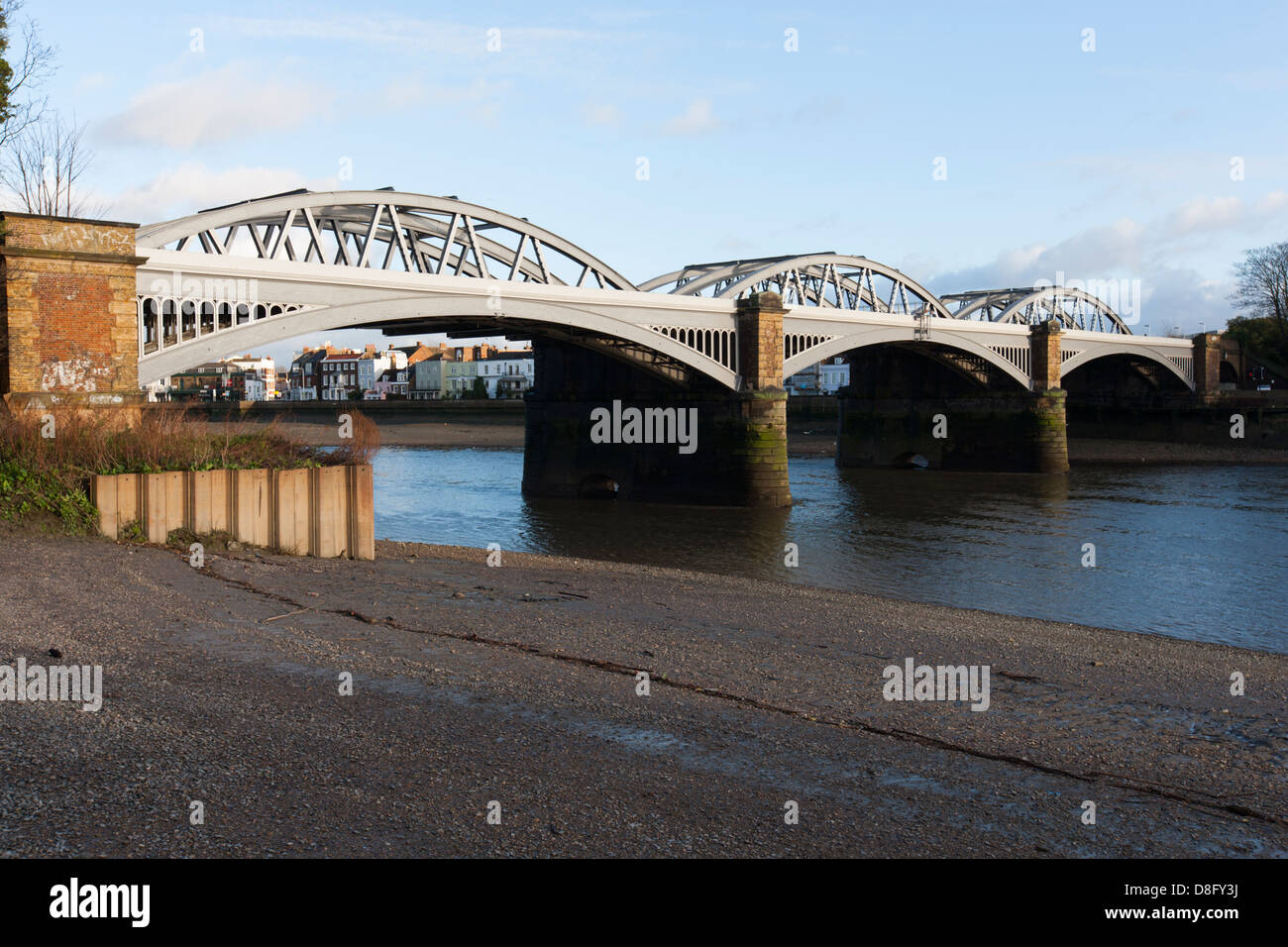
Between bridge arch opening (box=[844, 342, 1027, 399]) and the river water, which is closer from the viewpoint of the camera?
the river water

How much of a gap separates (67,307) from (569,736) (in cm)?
1545

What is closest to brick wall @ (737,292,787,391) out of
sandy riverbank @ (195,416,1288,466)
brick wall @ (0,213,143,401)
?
sandy riverbank @ (195,416,1288,466)

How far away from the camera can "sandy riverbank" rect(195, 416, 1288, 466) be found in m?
58.8

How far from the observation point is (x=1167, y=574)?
21703 mm

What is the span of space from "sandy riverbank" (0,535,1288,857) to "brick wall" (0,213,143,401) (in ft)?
23.9

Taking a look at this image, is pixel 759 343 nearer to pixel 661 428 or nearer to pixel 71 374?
pixel 661 428

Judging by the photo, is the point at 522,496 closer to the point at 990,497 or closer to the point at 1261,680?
the point at 990,497

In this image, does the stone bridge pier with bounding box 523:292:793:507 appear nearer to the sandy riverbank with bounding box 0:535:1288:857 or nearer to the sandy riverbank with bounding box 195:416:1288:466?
the sandy riverbank with bounding box 195:416:1288:466

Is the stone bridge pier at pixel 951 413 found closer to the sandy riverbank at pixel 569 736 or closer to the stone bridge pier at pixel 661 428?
the stone bridge pier at pixel 661 428

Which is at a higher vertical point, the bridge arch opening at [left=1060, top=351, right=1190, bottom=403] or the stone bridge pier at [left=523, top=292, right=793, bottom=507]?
the bridge arch opening at [left=1060, top=351, right=1190, bottom=403]

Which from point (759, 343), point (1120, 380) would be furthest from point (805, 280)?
point (1120, 380)

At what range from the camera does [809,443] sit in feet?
227

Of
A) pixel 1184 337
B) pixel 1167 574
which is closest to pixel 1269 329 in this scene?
pixel 1184 337

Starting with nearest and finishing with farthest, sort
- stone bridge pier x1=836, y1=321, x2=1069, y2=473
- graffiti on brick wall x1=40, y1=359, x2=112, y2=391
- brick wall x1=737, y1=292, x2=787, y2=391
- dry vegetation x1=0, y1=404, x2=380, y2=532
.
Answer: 1. dry vegetation x1=0, y1=404, x2=380, y2=532
2. graffiti on brick wall x1=40, y1=359, x2=112, y2=391
3. brick wall x1=737, y1=292, x2=787, y2=391
4. stone bridge pier x1=836, y1=321, x2=1069, y2=473
